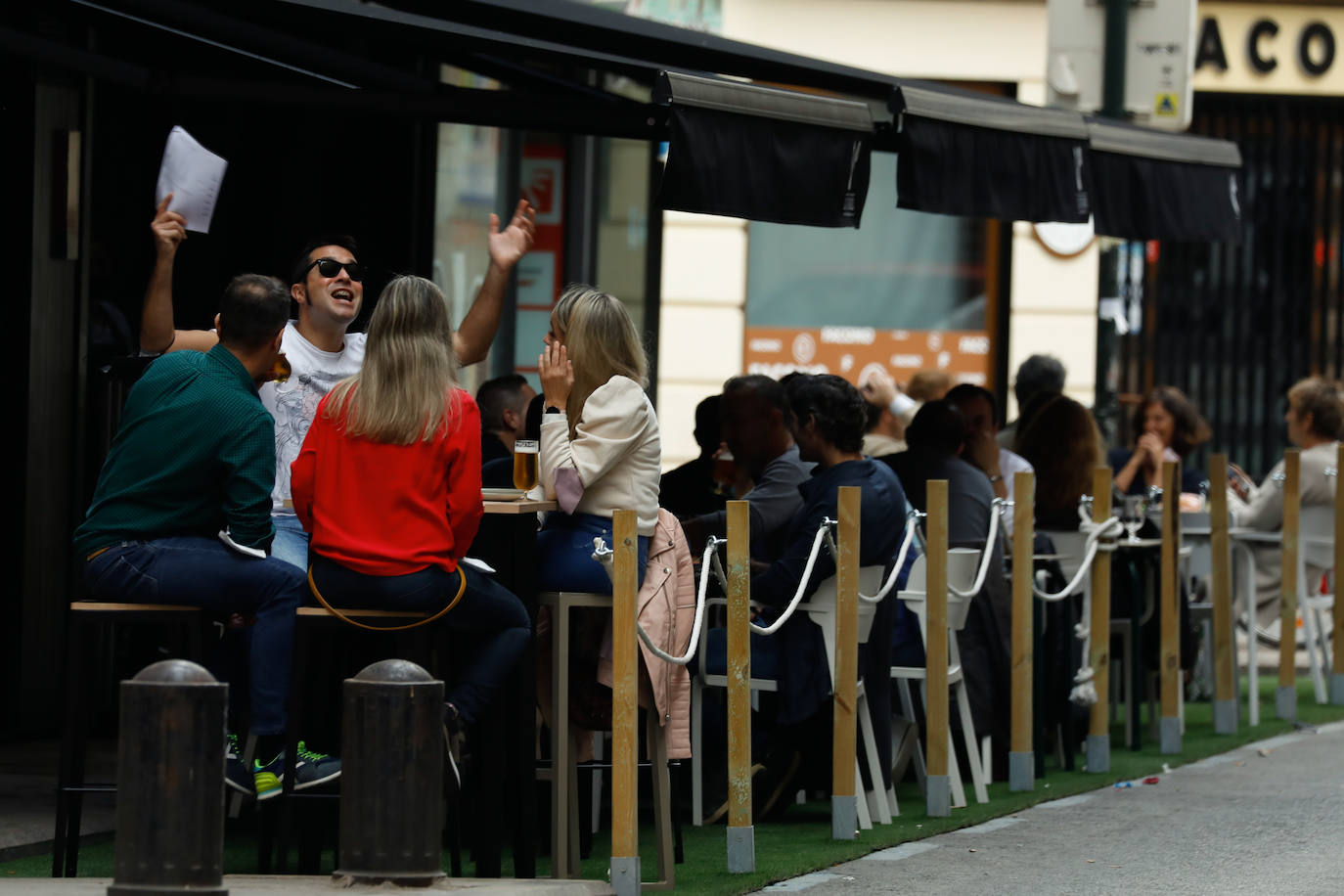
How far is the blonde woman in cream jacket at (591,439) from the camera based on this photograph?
6148 mm

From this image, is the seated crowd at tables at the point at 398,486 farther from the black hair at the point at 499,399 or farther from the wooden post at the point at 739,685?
the black hair at the point at 499,399

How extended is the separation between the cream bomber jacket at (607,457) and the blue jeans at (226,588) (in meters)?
0.78

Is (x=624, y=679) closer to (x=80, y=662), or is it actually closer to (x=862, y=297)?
(x=80, y=662)

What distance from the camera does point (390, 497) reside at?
5.76m

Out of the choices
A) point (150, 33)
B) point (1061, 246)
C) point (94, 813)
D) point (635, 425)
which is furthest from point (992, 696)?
point (1061, 246)

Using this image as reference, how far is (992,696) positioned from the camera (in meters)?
8.42

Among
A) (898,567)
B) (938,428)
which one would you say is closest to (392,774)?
(898,567)

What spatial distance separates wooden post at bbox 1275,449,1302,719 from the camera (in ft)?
33.4

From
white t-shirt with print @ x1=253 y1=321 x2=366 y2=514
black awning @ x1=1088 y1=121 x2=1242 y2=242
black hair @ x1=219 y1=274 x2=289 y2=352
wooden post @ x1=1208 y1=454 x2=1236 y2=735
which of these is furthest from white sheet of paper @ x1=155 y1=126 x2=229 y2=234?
wooden post @ x1=1208 y1=454 x2=1236 y2=735

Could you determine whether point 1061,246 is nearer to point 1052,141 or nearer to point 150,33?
point 1052,141

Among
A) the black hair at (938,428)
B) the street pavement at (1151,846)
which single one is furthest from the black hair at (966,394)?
the street pavement at (1151,846)

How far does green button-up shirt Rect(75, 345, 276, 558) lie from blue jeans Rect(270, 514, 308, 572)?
481mm

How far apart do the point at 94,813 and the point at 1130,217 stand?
15.3 ft

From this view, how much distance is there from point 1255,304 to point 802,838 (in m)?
8.87
